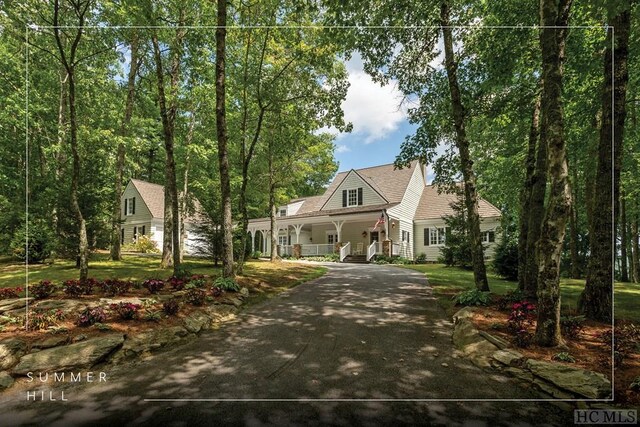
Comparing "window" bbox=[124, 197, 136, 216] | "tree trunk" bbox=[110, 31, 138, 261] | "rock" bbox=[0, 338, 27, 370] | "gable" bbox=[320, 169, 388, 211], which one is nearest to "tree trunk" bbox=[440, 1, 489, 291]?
"rock" bbox=[0, 338, 27, 370]

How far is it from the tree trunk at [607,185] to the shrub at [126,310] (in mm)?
8457

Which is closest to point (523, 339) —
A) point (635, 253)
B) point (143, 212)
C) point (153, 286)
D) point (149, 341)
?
point (149, 341)

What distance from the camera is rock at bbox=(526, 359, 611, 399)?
10.9ft

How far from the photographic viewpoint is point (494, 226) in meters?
22.2

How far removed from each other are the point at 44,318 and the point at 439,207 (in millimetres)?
25025

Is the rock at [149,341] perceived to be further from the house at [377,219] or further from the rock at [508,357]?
the house at [377,219]

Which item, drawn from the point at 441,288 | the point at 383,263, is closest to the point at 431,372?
the point at 441,288

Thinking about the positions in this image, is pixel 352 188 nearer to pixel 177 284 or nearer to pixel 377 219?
pixel 377 219

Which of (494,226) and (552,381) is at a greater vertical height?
(494,226)

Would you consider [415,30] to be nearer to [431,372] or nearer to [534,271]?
[534,271]

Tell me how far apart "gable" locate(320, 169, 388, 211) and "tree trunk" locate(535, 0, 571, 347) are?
19.7 m

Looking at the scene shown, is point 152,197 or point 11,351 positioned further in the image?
point 152,197

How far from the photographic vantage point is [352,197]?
84.6ft

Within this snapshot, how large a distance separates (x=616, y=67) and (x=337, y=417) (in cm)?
791
